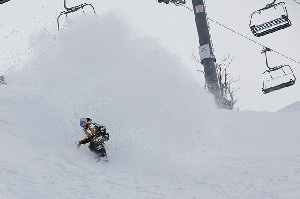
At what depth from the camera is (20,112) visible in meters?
9.17

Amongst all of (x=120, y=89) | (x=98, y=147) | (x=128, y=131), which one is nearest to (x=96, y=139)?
(x=98, y=147)

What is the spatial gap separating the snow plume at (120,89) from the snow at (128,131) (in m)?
0.04

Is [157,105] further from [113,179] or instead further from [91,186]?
[91,186]

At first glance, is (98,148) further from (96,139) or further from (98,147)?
(96,139)

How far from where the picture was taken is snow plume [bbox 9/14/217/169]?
942 centimetres

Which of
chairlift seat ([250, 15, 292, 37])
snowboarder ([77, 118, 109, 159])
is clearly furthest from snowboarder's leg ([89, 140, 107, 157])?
chairlift seat ([250, 15, 292, 37])

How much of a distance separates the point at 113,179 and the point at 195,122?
5.10m

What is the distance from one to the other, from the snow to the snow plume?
0.13 ft

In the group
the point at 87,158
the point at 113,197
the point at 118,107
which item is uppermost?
the point at 118,107

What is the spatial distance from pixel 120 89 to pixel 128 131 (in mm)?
2903

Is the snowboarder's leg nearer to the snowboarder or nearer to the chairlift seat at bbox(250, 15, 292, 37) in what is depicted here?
the snowboarder

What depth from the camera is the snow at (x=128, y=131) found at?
19.3ft

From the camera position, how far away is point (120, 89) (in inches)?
476

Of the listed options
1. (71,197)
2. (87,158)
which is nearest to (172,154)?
(87,158)
